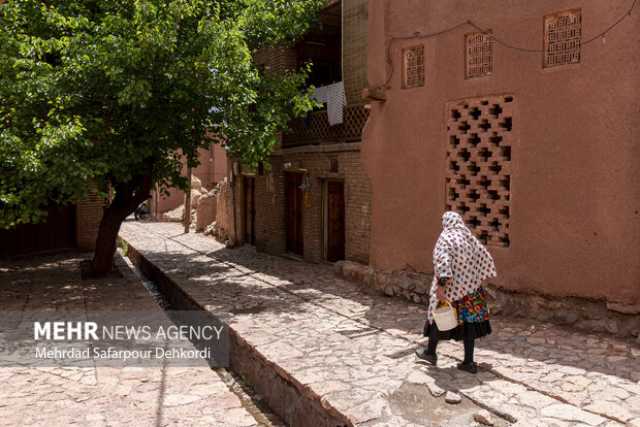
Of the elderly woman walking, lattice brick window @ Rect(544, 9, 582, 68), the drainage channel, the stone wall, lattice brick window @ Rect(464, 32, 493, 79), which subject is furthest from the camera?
the stone wall

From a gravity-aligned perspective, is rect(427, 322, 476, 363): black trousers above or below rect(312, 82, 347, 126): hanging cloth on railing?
below

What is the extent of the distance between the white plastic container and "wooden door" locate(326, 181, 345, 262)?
779 cm

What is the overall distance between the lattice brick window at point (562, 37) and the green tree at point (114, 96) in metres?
4.88

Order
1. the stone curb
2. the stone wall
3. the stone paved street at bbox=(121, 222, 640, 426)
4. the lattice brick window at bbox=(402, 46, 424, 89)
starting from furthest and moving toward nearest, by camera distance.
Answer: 1. the stone wall
2. the lattice brick window at bbox=(402, 46, 424, 89)
3. the stone curb
4. the stone paved street at bbox=(121, 222, 640, 426)

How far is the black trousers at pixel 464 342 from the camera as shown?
18.3 feet

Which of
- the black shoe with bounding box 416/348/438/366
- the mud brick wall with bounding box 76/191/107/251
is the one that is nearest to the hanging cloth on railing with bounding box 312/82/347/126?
the mud brick wall with bounding box 76/191/107/251

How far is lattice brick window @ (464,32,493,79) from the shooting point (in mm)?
7750

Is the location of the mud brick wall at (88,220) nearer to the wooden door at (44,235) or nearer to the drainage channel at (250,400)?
the wooden door at (44,235)

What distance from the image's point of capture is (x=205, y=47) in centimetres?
948

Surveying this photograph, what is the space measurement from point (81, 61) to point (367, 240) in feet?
20.5

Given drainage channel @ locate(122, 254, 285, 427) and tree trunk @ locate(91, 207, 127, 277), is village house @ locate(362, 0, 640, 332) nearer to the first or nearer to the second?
drainage channel @ locate(122, 254, 285, 427)

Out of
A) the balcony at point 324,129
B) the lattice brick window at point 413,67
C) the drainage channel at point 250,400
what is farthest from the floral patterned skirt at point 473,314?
the balcony at point 324,129

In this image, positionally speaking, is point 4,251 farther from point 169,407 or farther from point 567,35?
point 567,35

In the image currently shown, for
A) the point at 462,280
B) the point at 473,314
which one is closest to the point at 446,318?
the point at 473,314
